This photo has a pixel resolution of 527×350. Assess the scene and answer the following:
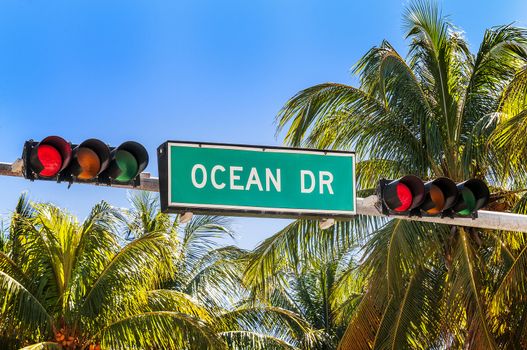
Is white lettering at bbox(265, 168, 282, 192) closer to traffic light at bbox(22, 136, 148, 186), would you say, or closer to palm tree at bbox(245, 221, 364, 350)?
traffic light at bbox(22, 136, 148, 186)

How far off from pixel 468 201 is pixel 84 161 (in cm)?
345

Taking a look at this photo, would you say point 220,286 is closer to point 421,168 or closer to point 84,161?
point 421,168

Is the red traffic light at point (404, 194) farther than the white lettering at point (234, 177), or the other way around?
the red traffic light at point (404, 194)

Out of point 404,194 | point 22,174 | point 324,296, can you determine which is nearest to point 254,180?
point 404,194

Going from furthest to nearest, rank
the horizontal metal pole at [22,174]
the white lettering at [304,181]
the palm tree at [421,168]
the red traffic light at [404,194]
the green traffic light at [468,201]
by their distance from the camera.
→ the palm tree at [421,168], the green traffic light at [468,201], the red traffic light at [404,194], the white lettering at [304,181], the horizontal metal pole at [22,174]

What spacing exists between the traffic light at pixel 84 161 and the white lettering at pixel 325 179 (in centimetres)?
→ 155

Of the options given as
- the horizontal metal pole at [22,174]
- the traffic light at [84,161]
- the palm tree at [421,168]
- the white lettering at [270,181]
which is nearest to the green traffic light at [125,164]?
the traffic light at [84,161]

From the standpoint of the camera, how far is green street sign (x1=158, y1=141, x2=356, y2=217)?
8883mm

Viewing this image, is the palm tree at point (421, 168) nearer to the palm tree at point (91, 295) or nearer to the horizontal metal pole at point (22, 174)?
the palm tree at point (91, 295)

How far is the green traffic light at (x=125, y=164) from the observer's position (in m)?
8.68

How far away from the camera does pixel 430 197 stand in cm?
948

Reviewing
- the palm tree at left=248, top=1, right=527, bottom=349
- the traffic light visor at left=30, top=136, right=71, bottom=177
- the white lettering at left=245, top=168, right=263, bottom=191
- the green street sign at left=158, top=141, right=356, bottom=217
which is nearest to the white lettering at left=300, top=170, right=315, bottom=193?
the green street sign at left=158, top=141, right=356, bottom=217

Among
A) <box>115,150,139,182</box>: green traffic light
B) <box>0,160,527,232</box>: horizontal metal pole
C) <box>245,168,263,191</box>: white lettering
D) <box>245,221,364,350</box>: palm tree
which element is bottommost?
<box>245,221,364,350</box>: palm tree

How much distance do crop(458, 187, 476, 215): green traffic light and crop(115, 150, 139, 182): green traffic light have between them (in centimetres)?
297
